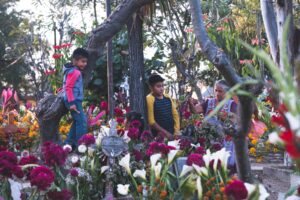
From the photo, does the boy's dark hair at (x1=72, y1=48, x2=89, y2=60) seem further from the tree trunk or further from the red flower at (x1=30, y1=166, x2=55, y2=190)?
the red flower at (x1=30, y1=166, x2=55, y2=190)

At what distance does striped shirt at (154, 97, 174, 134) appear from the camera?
553 cm

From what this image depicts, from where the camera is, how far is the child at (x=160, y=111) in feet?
17.9

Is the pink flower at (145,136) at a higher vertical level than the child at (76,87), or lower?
lower

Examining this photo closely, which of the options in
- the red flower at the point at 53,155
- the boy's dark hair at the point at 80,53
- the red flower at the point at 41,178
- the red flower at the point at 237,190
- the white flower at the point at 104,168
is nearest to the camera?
the red flower at the point at 237,190

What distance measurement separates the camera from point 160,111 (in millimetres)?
5531

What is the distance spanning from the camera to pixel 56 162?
3.42 metres

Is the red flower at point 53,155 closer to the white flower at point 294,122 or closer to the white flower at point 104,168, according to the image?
the white flower at point 104,168

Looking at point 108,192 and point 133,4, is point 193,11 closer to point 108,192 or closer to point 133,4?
point 108,192

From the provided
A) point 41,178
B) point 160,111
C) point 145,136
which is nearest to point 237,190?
point 41,178

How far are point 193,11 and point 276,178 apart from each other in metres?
2.79

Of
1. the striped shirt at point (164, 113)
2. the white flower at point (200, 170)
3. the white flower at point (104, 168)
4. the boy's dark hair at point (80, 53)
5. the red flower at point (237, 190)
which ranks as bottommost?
the white flower at point (104, 168)

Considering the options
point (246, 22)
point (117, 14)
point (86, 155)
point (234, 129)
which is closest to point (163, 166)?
point (86, 155)

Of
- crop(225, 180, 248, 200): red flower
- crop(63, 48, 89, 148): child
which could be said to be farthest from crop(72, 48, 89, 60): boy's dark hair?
crop(225, 180, 248, 200): red flower

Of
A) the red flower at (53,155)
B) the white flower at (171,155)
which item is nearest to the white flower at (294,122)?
the white flower at (171,155)
